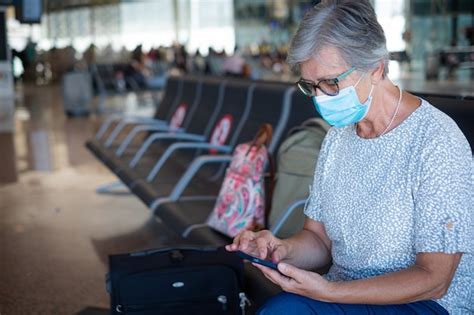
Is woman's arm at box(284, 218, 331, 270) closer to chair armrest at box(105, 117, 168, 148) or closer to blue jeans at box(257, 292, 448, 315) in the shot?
blue jeans at box(257, 292, 448, 315)

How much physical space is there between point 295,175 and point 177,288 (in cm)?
105

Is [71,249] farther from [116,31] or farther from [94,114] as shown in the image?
[116,31]

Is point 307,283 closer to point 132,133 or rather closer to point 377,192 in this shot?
point 377,192

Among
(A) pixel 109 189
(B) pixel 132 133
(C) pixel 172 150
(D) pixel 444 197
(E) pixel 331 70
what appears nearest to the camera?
(D) pixel 444 197

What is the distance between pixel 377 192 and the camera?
165cm

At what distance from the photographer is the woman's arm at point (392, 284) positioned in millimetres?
1512

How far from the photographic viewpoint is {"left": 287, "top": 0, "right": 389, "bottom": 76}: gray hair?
1573 mm

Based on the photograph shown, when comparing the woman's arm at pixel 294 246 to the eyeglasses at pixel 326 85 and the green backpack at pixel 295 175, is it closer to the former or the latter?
the eyeglasses at pixel 326 85

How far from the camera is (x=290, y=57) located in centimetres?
166

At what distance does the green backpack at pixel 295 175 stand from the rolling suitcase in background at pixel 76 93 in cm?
1051

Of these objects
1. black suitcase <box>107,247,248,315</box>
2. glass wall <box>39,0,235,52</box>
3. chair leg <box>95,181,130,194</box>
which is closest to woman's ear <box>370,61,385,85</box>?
black suitcase <box>107,247,248,315</box>

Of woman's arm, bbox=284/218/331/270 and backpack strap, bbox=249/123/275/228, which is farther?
backpack strap, bbox=249/123/275/228

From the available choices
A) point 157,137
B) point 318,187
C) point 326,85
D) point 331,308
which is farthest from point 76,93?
point 331,308

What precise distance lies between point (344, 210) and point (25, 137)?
9.01 meters
